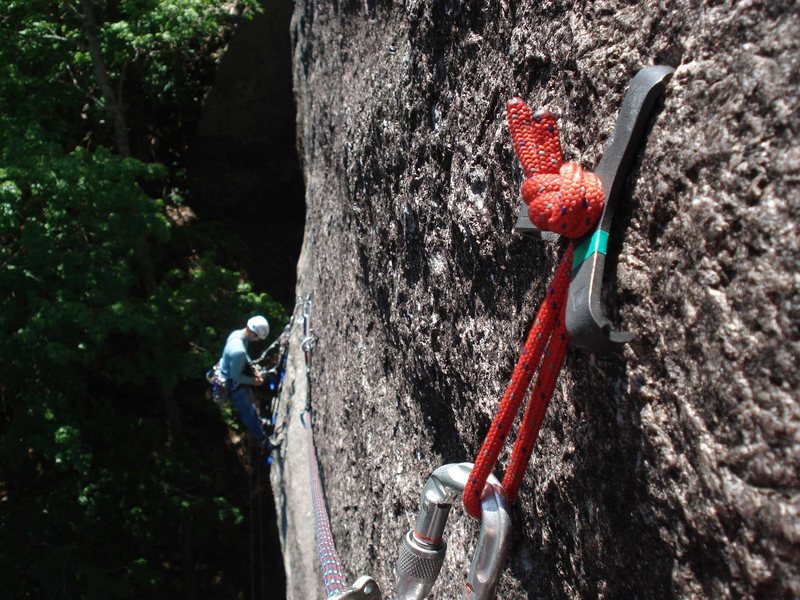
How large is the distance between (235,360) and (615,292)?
495cm

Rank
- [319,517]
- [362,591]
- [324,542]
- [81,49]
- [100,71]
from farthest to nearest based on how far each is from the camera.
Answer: [81,49]
[100,71]
[319,517]
[324,542]
[362,591]

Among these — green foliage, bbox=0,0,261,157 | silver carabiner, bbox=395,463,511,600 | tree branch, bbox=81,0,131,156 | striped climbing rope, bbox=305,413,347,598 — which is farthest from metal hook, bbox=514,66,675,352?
tree branch, bbox=81,0,131,156

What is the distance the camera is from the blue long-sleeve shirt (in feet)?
18.7

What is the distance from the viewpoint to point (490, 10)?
1498 millimetres

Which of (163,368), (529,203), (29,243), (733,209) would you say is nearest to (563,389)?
(529,203)

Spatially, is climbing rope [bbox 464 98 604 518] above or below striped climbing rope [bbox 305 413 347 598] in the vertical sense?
above

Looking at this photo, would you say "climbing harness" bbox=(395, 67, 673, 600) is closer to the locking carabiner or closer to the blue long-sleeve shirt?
the locking carabiner

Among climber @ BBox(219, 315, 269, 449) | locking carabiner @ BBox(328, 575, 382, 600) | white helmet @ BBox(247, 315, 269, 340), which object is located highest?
locking carabiner @ BBox(328, 575, 382, 600)

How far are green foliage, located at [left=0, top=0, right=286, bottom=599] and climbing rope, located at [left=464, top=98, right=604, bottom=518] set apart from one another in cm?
533

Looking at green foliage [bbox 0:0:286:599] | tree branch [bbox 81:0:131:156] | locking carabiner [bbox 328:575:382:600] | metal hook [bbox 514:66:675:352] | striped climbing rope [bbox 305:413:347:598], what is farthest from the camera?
tree branch [bbox 81:0:131:156]

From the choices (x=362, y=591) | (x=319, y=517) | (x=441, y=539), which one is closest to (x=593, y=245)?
(x=441, y=539)

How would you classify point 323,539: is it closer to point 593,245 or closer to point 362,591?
point 362,591

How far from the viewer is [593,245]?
41.6 inches

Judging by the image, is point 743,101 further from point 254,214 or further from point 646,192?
point 254,214
